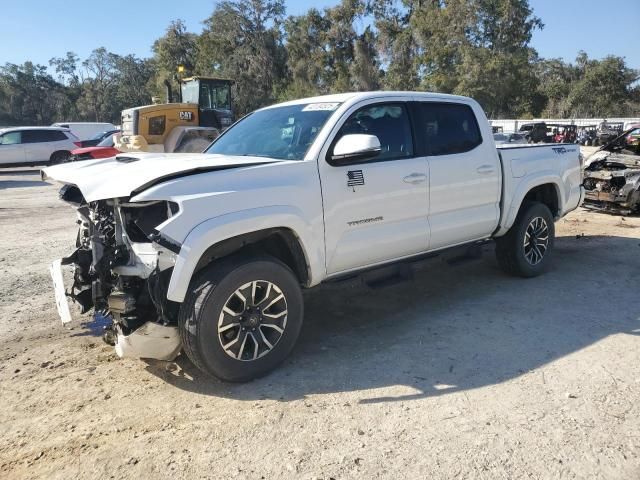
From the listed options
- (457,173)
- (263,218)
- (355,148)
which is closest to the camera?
(263,218)

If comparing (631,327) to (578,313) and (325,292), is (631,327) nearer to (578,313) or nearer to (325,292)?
(578,313)

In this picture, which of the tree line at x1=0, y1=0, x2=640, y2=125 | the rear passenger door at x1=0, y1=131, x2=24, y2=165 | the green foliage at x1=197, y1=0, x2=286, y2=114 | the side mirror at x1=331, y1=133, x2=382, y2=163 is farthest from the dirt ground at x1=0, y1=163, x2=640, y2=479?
the green foliage at x1=197, y1=0, x2=286, y2=114

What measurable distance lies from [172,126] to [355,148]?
1363 cm

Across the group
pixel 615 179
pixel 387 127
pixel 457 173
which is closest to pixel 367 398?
pixel 387 127

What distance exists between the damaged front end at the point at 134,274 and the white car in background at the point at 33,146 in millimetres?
20179

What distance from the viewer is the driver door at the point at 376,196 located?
155 inches

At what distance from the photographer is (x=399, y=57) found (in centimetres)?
4766

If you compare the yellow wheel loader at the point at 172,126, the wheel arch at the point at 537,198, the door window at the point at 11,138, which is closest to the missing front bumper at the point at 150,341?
the wheel arch at the point at 537,198

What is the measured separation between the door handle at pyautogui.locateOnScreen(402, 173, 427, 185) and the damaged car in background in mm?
6799

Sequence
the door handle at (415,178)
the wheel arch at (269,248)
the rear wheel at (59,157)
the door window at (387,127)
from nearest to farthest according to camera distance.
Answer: the wheel arch at (269,248) → the door window at (387,127) → the door handle at (415,178) → the rear wheel at (59,157)

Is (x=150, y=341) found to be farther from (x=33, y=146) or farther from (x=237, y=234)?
(x=33, y=146)

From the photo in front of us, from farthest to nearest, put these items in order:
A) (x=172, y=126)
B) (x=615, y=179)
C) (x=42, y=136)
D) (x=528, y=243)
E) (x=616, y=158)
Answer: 1. (x=42, y=136)
2. (x=172, y=126)
3. (x=616, y=158)
4. (x=615, y=179)
5. (x=528, y=243)

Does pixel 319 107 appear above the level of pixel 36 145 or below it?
below

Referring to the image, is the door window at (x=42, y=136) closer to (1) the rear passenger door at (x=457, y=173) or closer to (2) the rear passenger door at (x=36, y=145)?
(2) the rear passenger door at (x=36, y=145)
